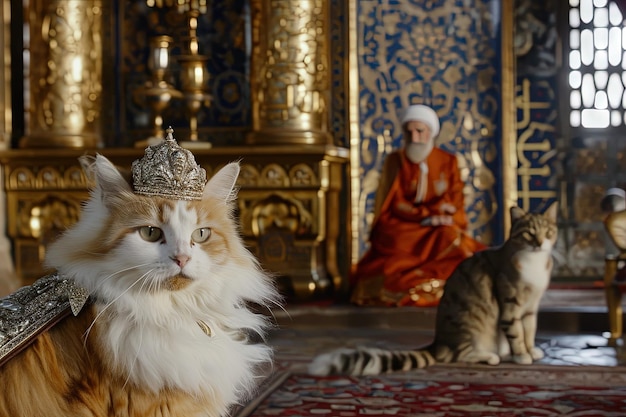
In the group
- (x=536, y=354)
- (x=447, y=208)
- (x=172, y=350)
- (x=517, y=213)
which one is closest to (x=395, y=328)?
(x=447, y=208)

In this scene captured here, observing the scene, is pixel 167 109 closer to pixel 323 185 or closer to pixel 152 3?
pixel 152 3

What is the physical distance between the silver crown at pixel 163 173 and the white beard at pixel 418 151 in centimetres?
462

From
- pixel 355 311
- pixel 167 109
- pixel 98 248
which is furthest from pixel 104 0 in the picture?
pixel 98 248

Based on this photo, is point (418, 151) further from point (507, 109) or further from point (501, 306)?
point (501, 306)

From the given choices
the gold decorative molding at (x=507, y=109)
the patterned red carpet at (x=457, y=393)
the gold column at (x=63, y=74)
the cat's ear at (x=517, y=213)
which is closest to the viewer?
the patterned red carpet at (x=457, y=393)

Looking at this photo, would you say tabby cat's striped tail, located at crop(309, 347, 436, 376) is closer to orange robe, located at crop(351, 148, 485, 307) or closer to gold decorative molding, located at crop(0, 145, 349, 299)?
Result: orange robe, located at crop(351, 148, 485, 307)

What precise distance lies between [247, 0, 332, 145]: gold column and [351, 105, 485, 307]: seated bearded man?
0.62 metres

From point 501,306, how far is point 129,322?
265cm

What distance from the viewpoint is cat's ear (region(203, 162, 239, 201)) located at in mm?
2082

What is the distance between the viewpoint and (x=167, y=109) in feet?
23.3

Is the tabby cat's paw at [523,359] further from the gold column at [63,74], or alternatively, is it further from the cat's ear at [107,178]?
the gold column at [63,74]

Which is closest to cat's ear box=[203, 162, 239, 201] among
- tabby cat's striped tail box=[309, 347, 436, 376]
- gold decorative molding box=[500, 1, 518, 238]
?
tabby cat's striped tail box=[309, 347, 436, 376]

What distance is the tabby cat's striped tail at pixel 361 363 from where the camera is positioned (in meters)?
4.04

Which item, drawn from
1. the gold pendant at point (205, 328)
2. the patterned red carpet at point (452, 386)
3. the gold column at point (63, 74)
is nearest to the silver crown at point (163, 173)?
the gold pendant at point (205, 328)
